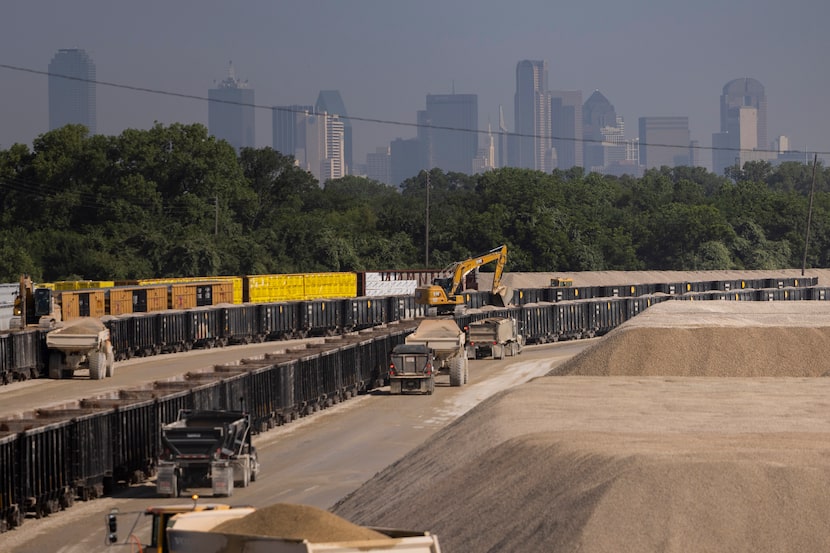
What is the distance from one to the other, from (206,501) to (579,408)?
9.49 meters

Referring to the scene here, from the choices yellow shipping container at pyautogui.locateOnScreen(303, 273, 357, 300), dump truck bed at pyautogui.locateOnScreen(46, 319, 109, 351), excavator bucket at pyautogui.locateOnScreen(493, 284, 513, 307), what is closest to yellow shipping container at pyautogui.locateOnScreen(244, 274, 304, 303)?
yellow shipping container at pyautogui.locateOnScreen(303, 273, 357, 300)

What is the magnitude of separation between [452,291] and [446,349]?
25708 mm

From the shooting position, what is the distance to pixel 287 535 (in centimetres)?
1569

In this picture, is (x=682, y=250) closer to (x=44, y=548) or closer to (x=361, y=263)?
(x=361, y=263)

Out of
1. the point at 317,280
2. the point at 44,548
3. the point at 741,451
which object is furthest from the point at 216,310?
the point at 741,451

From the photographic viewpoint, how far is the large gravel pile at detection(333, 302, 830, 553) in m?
19.5

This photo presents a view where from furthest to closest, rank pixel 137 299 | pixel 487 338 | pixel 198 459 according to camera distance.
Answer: pixel 137 299 → pixel 487 338 → pixel 198 459

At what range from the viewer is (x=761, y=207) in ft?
564

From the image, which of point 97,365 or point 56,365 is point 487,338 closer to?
point 97,365

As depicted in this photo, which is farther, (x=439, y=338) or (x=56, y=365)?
(x=439, y=338)

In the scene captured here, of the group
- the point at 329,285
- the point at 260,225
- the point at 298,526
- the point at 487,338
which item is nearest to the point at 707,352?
the point at 487,338

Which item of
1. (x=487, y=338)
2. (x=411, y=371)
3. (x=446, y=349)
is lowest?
(x=411, y=371)

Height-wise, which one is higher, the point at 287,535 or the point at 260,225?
the point at 260,225

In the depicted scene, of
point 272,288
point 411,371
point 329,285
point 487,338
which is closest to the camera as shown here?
point 411,371
